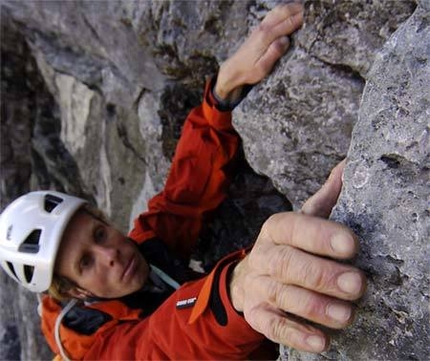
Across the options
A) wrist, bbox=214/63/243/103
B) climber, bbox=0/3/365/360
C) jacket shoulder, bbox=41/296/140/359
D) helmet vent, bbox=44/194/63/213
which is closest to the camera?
climber, bbox=0/3/365/360

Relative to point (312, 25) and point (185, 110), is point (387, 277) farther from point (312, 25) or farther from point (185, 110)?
point (185, 110)

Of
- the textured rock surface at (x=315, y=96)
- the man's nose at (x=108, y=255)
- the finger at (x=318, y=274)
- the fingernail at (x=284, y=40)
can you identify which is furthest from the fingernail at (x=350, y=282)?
the man's nose at (x=108, y=255)

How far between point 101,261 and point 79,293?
320 millimetres

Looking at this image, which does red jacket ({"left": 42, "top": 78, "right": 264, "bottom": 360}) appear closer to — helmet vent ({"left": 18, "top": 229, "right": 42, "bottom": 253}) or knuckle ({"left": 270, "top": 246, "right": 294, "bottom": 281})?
helmet vent ({"left": 18, "top": 229, "right": 42, "bottom": 253})

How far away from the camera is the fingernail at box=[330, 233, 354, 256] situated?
1.31m

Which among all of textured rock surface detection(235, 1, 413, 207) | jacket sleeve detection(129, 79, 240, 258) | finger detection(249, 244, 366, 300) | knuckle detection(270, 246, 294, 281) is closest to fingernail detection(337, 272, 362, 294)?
finger detection(249, 244, 366, 300)

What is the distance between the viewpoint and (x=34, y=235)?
11.5ft

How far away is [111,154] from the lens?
5.06m

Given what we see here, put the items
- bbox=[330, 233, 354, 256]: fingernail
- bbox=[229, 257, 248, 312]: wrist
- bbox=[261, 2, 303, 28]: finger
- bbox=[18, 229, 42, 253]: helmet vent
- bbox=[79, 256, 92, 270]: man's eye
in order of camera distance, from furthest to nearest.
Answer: bbox=[18, 229, 42, 253]: helmet vent
bbox=[79, 256, 92, 270]: man's eye
bbox=[261, 2, 303, 28]: finger
bbox=[229, 257, 248, 312]: wrist
bbox=[330, 233, 354, 256]: fingernail

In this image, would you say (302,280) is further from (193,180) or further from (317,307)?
(193,180)

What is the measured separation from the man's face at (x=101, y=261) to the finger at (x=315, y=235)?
1.83m

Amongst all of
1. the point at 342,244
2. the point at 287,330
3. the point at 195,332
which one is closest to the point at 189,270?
the point at 195,332

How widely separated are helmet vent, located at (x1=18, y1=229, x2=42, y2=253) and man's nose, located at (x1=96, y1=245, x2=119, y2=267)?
0.46 meters

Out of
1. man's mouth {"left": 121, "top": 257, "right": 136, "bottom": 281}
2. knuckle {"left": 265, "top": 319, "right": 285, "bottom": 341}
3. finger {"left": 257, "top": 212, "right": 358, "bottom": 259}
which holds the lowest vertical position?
man's mouth {"left": 121, "top": 257, "right": 136, "bottom": 281}
